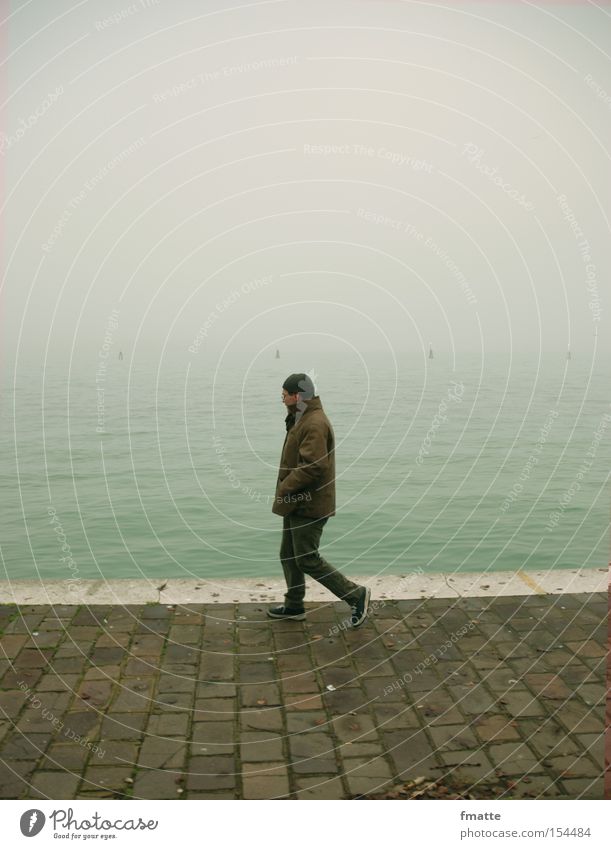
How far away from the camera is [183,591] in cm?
652

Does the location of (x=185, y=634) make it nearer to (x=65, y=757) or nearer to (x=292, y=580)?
(x=292, y=580)

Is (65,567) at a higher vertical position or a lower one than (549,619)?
lower

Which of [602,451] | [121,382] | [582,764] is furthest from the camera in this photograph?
[121,382]

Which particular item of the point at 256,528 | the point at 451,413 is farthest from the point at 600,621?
the point at 451,413

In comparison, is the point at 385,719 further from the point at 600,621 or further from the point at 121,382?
the point at 121,382

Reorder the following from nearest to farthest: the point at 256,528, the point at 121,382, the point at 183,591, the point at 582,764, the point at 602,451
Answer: the point at 582,764 → the point at 183,591 → the point at 256,528 → the point at 602,451 → the point at 121,382

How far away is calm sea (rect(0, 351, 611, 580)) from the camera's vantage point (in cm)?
1037

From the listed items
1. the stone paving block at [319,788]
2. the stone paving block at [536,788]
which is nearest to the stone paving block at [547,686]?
the stone paving block at [536,788]

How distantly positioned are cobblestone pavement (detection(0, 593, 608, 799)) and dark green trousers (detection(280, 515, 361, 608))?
240mm

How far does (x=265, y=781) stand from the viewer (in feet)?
13.3

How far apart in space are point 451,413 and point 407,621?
22.7 meters

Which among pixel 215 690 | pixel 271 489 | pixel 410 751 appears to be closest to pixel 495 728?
pixel 410 751

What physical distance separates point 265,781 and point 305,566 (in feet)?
6.75

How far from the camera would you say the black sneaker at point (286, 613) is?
6098 mm
